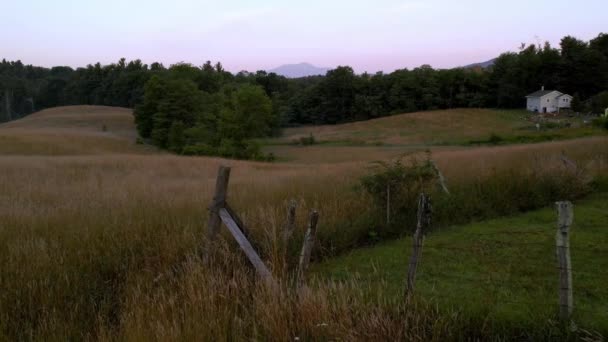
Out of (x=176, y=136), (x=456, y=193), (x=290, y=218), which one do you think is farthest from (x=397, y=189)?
(x=176, y=136)

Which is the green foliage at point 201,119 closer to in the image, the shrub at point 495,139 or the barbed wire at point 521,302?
the shrub at point 495,139

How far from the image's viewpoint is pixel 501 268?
7238 millimetres

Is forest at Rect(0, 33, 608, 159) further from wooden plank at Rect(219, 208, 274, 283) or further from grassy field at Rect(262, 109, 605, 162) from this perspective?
wooden plank at Rect(219, 208, 274, 283)

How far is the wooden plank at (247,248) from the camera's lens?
18.5 ft

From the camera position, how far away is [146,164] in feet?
89.0

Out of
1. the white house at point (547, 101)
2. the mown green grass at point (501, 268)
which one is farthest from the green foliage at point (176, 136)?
the mown green grass at point (501, 268)

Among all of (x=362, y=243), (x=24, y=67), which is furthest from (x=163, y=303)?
(x=24, y=67)

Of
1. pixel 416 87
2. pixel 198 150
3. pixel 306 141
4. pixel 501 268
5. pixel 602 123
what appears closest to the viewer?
pixel 501 268

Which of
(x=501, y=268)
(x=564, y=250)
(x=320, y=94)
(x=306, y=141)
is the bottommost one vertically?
(x=306, y=141)

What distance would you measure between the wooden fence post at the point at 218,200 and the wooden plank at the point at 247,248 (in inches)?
4.4

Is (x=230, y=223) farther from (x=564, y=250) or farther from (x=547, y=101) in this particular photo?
(x=547, y=101)

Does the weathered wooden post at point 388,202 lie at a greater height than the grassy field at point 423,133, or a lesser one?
greater

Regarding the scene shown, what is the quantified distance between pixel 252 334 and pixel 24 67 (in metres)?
188

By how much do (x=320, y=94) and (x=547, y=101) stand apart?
130ft
